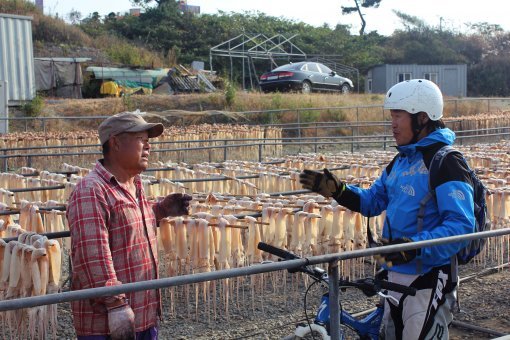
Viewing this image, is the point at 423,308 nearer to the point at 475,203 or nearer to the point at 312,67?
the point at 475,203

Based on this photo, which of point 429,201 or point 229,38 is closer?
point 429,201

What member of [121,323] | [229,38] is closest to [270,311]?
[121,323]

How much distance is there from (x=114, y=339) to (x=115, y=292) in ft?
2.74

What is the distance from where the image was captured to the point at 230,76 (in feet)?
144

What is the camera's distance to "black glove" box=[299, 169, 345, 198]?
404 cm

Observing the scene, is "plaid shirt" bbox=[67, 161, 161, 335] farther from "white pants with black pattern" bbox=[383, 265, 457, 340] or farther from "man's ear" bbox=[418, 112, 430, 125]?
"man's ear" bbox=[418, 112, 430, 125]

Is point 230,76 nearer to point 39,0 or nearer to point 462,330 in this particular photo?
point 39,0

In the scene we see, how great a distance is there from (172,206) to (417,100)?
5.36ft

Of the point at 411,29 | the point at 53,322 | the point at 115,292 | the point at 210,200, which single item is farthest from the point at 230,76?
the point at 115,292

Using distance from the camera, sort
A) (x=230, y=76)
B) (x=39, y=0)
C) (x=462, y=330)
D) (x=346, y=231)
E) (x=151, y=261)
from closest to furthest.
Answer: (x=151, y=261), (x=462, y=330), (x=346, y=231), (x=230, y=76), (x=39, y=0)

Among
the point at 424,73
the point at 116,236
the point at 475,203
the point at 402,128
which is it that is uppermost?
the point at 424,73

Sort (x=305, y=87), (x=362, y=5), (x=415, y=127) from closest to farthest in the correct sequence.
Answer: (x=415, y=127) < (x=305, y=87) < (x=362, y=5)

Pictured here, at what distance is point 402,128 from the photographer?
3836 mm

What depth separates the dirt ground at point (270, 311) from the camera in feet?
22.1
